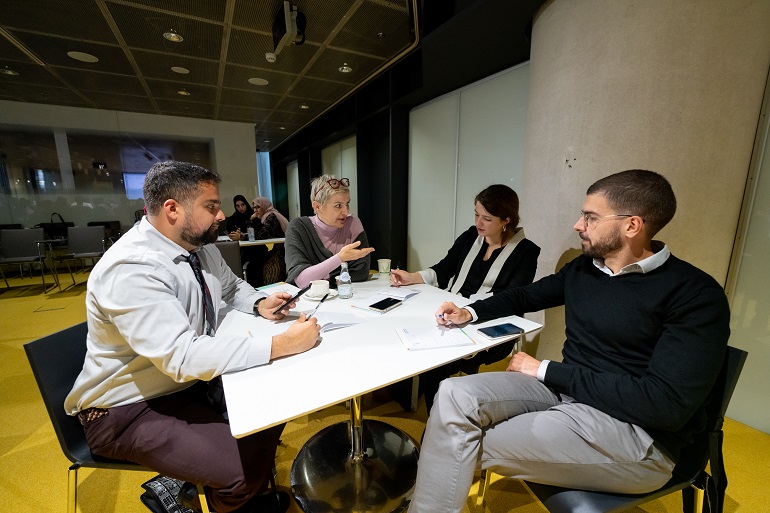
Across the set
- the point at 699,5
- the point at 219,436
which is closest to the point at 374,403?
the point at 219,436

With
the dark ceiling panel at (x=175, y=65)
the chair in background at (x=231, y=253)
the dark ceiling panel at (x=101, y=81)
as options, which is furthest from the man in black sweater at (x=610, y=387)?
the dark ceiling panel at (x=101, y=81)

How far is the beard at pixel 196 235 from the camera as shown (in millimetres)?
1228

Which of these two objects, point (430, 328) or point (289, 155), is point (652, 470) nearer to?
point (430, 328)

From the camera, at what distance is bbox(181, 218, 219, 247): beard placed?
1228mm

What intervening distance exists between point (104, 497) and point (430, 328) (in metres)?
1.75

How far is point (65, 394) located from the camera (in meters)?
1.12

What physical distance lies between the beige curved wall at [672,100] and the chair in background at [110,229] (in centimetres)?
754

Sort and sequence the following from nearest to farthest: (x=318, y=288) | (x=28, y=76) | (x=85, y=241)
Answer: (x=318, y=288)
(x=28, y=76)
(x=85, y=241)

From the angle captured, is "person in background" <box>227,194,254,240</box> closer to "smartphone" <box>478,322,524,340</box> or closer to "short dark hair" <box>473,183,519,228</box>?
"short dark hair" <box>473,183,519,228</box>

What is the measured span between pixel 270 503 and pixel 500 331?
126 centimetres

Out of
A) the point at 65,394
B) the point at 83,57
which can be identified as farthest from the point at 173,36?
the point at 65,394

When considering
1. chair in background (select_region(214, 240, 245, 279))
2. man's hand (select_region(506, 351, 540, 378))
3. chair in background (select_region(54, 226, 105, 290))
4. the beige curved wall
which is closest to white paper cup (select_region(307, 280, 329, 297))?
man's hand (select_region(506, 351, 540, 378))

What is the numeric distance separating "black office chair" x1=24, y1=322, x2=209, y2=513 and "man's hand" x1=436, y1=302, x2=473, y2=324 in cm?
106

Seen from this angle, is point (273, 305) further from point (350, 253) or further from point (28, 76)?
point (28, 76)
